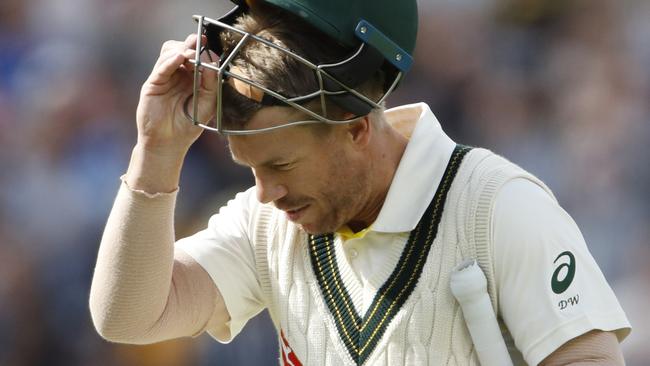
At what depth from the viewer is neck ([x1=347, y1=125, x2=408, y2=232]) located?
2.18 metres

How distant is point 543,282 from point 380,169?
16.3 inches

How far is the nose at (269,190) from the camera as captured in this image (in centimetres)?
208

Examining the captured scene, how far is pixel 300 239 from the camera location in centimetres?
225

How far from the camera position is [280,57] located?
6.44 feet

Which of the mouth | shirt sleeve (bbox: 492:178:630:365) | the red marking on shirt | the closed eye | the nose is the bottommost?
the red marking on shirt

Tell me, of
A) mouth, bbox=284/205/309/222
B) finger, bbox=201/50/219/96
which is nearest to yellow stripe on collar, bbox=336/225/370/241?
mouth, bbox=284/205/309/222

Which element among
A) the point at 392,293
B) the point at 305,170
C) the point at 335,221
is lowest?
the point at 392,293

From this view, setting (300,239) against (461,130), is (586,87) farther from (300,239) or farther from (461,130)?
(300,239)

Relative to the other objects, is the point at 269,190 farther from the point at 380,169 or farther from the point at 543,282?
the point at 543,282

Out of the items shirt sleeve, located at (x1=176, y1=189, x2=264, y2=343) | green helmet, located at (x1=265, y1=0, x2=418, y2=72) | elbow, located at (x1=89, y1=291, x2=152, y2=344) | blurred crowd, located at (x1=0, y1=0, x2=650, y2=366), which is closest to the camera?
green helmet, located at (x1=265, y1=0, x2=418, y2=72)

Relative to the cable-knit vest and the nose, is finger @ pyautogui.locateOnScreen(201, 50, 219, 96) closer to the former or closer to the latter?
the nose

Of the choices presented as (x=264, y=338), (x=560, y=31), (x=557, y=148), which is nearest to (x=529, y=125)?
(x=557, y=148)

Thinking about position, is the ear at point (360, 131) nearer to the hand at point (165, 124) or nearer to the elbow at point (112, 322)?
the hand at point (165, 124)

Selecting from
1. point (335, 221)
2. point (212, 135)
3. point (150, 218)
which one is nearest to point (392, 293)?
point (335, 221)
